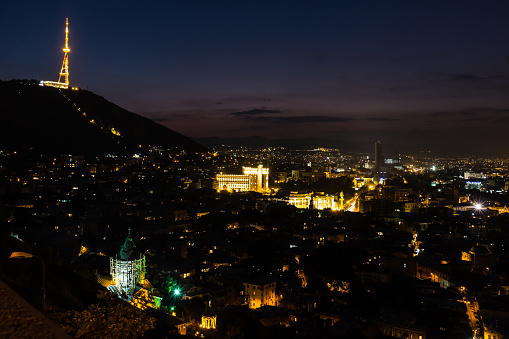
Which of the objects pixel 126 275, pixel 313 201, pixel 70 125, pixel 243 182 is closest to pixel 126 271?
pixel 126 275

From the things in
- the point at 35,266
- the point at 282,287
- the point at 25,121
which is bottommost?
the point at 282,287

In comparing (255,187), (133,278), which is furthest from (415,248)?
(255,187)

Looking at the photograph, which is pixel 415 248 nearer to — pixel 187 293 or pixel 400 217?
pixel 400 217

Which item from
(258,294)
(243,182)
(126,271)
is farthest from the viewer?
(243,182)

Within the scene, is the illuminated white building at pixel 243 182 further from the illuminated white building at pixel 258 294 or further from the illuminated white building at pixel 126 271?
the illuminated white building at pixel 126 271

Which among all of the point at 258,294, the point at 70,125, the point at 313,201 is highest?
the point at 70,125

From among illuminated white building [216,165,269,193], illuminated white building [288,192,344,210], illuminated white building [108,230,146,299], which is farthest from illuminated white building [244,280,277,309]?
illuminated white building [216,165,269,193]

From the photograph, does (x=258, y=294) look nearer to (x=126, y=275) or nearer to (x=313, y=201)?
(x=126, y=275)

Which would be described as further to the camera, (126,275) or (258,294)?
(258,294)
